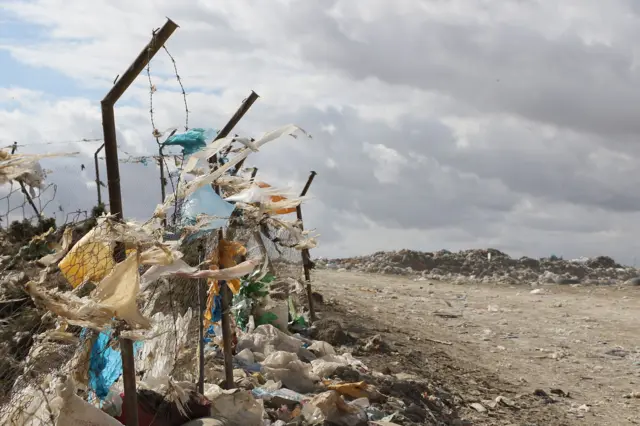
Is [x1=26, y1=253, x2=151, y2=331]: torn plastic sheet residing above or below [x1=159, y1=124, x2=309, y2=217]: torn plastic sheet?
below

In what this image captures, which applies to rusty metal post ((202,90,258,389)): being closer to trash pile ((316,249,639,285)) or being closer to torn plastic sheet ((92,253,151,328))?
torn plastic sheet ((92,253,151,328))

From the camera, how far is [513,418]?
733 centimetres

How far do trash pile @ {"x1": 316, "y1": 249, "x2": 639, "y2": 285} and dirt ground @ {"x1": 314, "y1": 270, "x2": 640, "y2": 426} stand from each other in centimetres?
130

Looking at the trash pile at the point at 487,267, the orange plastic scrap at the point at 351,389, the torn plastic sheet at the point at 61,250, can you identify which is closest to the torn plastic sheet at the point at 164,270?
the torn plastic sheet at the point at 61,250

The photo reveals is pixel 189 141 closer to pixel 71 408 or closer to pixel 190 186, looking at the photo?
pixel 190 186

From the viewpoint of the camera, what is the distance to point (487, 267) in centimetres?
1855

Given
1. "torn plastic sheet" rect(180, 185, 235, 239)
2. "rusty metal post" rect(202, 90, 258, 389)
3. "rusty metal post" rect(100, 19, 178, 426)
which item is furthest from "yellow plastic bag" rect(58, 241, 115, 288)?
"rusty metal post" rect(202, 90, 258, 389)

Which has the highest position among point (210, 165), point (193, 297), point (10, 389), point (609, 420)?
point (210, 165)

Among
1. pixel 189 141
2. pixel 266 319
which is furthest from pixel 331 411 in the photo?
pixel 266 319

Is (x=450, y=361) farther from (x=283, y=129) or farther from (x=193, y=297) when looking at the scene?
(x=283, y=129)

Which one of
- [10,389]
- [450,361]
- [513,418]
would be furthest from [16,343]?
[450,361]

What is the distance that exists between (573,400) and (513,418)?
3.84 ft

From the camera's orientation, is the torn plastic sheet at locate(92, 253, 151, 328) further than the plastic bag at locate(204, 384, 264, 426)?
No

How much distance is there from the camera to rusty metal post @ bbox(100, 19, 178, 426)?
3740 mm
